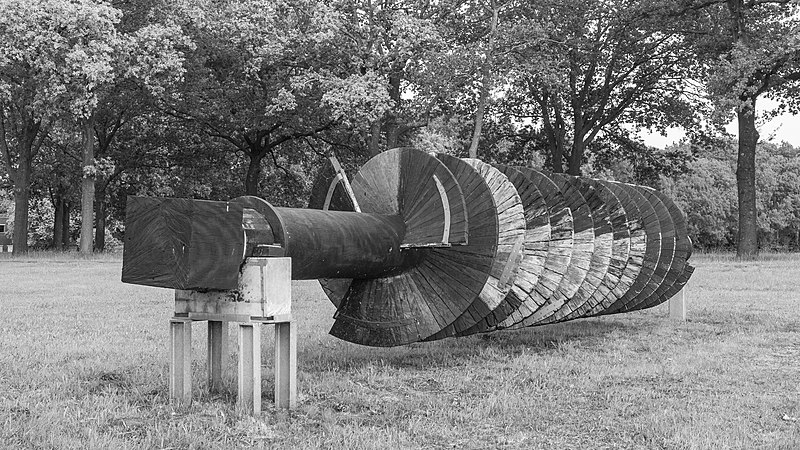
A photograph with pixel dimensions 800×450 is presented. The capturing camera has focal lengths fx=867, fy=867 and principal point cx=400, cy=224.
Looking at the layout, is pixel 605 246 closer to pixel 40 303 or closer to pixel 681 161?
pixel 40 303

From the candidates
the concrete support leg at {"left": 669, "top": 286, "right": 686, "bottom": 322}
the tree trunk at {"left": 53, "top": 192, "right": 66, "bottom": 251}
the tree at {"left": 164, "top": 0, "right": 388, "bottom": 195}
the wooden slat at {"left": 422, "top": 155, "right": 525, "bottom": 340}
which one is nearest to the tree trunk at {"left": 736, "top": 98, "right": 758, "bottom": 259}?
the tree at {"left": 164, "top": 0, "right": 388, "bottom": 195}

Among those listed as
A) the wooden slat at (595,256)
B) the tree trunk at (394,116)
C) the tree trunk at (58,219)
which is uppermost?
the tree trunk at (394,116)

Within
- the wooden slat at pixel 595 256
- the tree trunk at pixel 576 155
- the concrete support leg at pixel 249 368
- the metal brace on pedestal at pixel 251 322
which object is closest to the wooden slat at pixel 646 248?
the wooden slat at pixel 595 256

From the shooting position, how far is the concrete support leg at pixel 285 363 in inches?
231

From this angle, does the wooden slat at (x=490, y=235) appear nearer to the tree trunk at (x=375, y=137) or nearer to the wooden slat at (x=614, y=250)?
the wooden slat at (x=614, y=250)

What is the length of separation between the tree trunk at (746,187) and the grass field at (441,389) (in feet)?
57.0

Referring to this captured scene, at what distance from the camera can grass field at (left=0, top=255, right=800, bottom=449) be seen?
5254mm

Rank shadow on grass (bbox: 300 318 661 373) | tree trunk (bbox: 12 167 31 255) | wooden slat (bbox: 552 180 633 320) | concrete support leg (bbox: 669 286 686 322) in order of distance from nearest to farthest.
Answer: shadow on grass (bbox: 300 318 661 373)
wooden slat (bbox: 552 180 633 320)
concrete support leg (bbox: 669 286 686 322)
tree trunk (bbox: 12 167 31 255)

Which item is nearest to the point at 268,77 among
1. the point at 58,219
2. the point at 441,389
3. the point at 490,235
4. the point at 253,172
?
the point at 253,172

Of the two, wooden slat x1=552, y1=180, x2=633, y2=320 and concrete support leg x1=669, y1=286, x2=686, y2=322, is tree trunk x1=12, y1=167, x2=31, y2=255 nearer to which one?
concrete support leg x1=669, y1=286, x2=686, y2=322

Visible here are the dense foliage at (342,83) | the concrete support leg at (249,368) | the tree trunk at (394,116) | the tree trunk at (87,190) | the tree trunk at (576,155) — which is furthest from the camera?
the tree trunk at (576,155)

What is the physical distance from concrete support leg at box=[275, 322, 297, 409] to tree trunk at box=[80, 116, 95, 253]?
2590 centimetres

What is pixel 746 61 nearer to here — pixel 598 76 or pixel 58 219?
pixel 598 76

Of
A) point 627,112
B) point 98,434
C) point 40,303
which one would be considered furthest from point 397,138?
point 98,434
